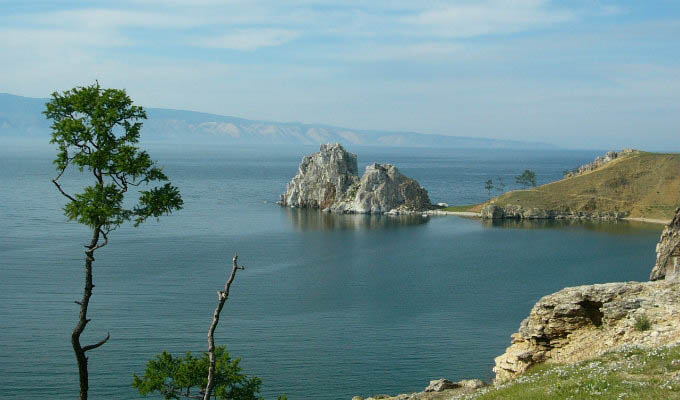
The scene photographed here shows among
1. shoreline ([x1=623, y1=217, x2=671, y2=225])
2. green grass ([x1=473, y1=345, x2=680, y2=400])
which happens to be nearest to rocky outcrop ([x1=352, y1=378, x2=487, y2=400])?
green grass ([x1=473, y1=345, x2=680, y2=400])

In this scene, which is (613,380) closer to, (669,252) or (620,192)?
(669,252)

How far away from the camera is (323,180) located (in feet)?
614

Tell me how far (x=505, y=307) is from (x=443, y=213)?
102214mm

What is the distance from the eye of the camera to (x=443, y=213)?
176 meters

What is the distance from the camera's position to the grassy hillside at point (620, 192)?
171125 millimetres

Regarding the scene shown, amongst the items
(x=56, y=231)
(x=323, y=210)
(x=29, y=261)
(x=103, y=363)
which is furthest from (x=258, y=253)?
(x=323, y=210)

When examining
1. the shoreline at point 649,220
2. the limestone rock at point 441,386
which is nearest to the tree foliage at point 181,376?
the limestone rock at point 441,386

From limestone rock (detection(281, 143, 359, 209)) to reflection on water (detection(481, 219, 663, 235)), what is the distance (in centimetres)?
4209

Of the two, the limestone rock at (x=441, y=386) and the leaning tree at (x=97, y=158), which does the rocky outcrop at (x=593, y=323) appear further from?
the leaning tree at (x=97, y=158)

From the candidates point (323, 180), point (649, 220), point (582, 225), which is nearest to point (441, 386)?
point (582, 225)

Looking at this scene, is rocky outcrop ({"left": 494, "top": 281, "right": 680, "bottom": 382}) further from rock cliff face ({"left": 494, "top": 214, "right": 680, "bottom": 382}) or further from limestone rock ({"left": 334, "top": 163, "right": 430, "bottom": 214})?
limestone rock ({"left": 334, "top": 163, "right": 430, "bottom": 214})

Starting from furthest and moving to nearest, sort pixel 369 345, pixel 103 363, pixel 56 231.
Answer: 1. pixel 56 231
2. pixel 369 345
3. pixel 103 363

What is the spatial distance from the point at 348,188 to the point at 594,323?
14801cm

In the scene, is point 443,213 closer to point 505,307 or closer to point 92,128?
point 505,307
